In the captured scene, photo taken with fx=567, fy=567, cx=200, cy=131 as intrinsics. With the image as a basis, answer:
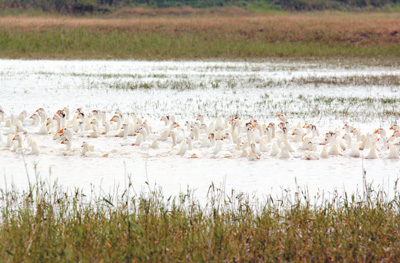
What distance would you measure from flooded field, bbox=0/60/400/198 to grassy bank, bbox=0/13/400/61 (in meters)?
4.89

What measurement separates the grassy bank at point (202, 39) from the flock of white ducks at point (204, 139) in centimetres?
2197

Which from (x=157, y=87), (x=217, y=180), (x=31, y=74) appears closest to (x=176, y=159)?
(x=217, y=180)

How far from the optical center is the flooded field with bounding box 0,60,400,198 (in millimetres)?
8906

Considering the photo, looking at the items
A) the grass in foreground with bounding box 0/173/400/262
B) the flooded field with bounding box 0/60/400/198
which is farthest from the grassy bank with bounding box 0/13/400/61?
the grass in foreground with bounding box 0/173/400/262

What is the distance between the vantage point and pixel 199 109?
645 inches

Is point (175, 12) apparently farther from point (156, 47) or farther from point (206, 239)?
point (206, 239)

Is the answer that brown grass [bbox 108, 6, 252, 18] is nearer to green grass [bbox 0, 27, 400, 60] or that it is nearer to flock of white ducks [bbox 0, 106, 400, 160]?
green grass [bbox 0, 27, 400, 60]

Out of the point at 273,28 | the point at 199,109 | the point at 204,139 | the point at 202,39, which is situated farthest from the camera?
the point at 273,28

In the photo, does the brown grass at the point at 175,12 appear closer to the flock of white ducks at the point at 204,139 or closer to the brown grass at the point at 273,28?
the brown grass at the point at 273,28

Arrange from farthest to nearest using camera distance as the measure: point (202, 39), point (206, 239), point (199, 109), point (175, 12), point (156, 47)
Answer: point (175, 12) → point (202, 39) → point (156, 47) → point (199, 109) → point (206, 239)

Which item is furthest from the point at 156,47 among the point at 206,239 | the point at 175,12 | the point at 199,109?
the point at 206,239

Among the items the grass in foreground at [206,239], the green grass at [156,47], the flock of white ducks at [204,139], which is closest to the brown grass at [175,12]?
the green grass at [156,47]

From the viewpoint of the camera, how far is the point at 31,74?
961 inches

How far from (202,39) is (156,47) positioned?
4.20 metres
